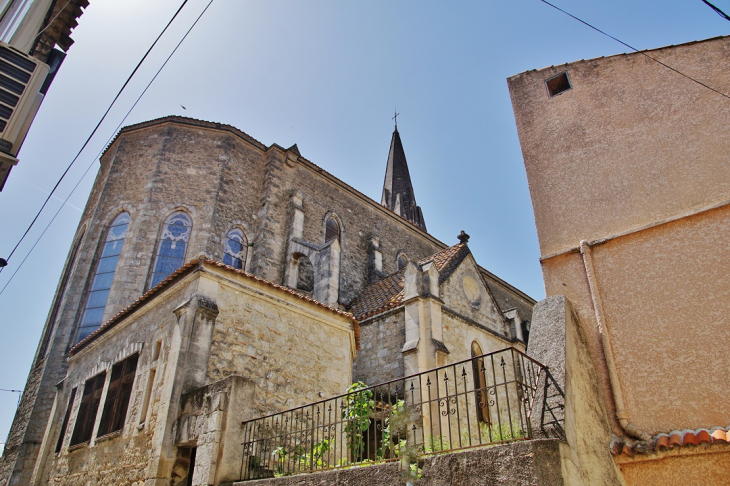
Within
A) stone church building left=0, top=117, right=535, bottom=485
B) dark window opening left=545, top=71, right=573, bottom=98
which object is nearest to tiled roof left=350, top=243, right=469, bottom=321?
stone church building left=0, top=117, right=535, bottom=485

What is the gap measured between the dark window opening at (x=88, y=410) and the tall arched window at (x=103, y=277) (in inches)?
133

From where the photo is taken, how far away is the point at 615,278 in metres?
6.68

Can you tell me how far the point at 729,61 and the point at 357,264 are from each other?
1322 centimetres

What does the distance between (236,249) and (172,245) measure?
6.39 feet

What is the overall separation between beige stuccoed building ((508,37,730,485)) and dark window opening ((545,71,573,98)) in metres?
0.02

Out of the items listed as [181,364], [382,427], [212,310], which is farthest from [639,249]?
[181,364]

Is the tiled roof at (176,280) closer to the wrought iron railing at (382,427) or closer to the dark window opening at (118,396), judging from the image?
the dark window opening at (118,396)

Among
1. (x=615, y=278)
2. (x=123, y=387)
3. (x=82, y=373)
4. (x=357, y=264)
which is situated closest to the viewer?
(x=615, y=278)

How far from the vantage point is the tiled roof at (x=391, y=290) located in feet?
45.3

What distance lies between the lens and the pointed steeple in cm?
3528

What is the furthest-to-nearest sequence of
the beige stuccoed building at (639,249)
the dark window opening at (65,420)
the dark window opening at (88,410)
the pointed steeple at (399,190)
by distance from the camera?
the pointed steeple at (399,190) < the dark window opening at (65,420) < the dark window opening at (88,410) < the beige stuccoed building at (639,249)

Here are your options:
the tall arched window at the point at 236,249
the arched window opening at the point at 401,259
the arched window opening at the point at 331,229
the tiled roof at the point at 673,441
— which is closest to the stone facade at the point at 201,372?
the tiled roof at the point at 673,441

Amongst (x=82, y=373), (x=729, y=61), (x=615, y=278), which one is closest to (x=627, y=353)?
(x=615, y=278)

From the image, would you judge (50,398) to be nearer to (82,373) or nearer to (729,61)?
(82,373)
